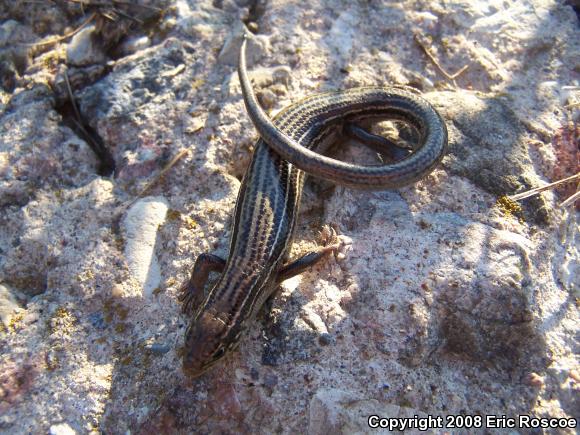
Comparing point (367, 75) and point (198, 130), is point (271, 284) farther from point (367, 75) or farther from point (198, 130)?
point (367, 75)

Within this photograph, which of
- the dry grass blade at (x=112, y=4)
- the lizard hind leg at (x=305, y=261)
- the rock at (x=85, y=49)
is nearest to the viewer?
the lizard hind leg at (x=305, y=261)

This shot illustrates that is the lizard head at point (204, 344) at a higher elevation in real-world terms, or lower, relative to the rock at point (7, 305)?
higher

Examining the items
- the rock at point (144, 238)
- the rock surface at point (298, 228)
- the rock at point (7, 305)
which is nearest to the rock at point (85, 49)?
the rock surface at point (298, 228)

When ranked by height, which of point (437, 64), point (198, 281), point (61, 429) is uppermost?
point (437, 64)

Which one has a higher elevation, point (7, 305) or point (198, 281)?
point (198, 281)

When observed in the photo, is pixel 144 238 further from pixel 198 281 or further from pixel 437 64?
pixel 437 64

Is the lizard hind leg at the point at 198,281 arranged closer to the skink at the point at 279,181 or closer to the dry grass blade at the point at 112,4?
the skink at the point at 279,181

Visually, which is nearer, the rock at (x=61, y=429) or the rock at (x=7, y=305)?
the rock at (x=61, y=429)

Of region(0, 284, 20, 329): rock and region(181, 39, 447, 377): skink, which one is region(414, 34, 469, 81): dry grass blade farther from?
region(0, 284, 20, 329): rock

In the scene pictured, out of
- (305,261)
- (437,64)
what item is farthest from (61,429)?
(437,64)
